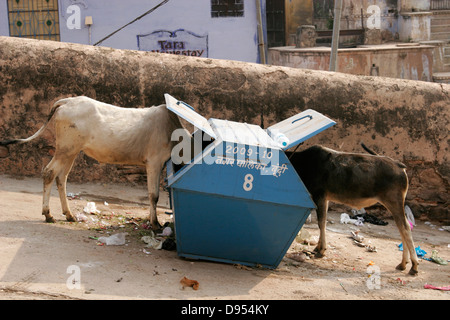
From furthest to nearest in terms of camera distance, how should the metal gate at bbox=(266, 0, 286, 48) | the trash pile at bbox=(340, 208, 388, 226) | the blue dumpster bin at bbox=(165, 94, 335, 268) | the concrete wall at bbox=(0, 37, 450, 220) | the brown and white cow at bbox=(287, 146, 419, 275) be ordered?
the metal gate at bbox=(266, 0, 286, 48) → the concrete wall at bbox=(0, 37, 450, 220) → the trash pile at bbox=(340, 208, 388, 226) → the brown and white cow at bbox=(287, 146, 419, 275) → the blue dumpster bin at bbox=(165, 94, 335, 268)

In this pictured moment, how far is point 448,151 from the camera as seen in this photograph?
909 centimetres

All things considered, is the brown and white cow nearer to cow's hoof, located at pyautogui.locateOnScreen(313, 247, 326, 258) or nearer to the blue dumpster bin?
cow's hoof, located at pyautogui.locateOnScreen(313, 247, 326, 258)

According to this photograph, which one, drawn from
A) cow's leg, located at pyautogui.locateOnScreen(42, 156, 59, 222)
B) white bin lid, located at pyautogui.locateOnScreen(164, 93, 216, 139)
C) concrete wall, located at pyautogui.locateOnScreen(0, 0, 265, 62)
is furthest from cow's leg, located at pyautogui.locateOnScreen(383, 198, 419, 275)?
concrete wall, located at pyautogui.locateOnScreen(0, 0, 265, 62)

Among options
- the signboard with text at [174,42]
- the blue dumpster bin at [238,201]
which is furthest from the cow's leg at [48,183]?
the signboard with text at [174,42]

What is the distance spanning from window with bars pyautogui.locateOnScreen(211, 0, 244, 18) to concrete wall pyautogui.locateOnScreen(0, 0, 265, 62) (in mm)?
131

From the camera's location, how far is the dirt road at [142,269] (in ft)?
17.6

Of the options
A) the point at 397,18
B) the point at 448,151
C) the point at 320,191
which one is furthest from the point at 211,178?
the point at 397,18

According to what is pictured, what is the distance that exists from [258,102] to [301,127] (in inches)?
92.1

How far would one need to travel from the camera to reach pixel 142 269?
5855mm

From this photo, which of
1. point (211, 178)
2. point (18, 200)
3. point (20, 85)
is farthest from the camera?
point (20, 85)

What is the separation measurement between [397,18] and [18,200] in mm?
20078

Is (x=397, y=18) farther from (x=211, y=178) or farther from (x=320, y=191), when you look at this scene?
(x=211, y=178)

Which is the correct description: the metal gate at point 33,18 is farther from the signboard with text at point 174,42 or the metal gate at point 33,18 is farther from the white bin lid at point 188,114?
the white bin lid at point 188,114

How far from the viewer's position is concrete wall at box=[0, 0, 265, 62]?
70.5 ft
